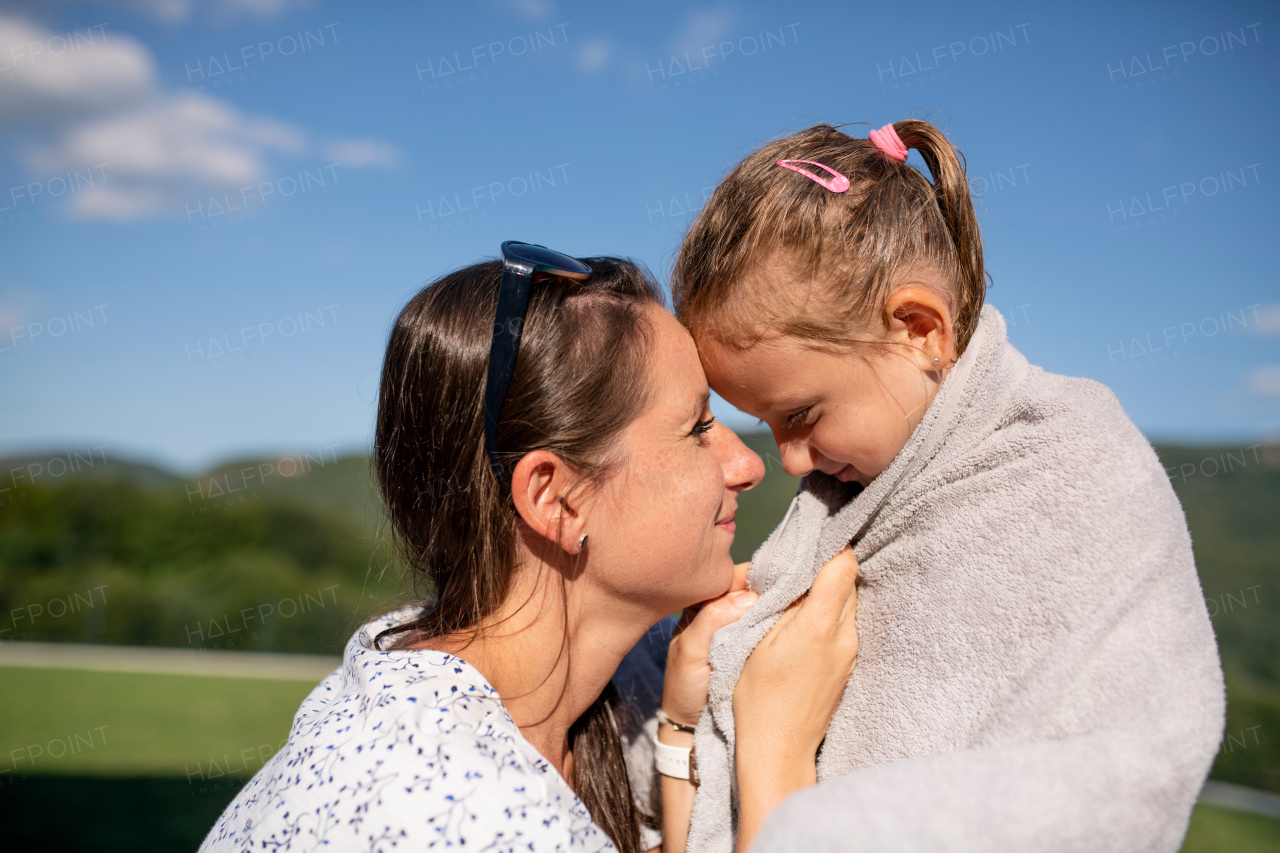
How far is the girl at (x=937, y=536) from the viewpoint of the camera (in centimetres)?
119

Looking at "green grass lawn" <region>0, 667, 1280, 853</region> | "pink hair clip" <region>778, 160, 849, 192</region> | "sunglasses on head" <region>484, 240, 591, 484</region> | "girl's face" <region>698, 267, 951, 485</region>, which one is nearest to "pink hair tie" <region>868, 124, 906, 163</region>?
"pink hair clip" <region>778, 160, 849, 192</region>

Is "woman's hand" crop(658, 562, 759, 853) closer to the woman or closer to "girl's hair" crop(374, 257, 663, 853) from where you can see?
the woman

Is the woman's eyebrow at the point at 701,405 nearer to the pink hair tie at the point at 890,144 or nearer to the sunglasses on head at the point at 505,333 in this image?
the sunglasses on head at the point at 505,333

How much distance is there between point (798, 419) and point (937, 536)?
417 millimetres

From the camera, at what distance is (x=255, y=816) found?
1537mm

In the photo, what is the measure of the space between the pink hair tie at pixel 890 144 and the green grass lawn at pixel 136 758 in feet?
35.9

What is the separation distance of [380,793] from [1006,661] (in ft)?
3.94

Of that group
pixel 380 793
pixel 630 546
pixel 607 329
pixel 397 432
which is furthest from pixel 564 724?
pixel 607 329

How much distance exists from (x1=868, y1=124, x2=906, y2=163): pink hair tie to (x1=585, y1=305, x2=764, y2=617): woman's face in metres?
0.68

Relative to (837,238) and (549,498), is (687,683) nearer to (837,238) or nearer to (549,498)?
(549,498)

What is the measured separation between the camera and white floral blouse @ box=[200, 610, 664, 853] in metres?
1.40

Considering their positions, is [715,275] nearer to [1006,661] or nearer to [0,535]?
[1006,661]

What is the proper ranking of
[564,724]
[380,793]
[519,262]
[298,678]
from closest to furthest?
[380,793]
[519,262]
[564,724]
[298,678]

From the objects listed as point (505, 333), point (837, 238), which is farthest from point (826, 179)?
point (505, 333)
